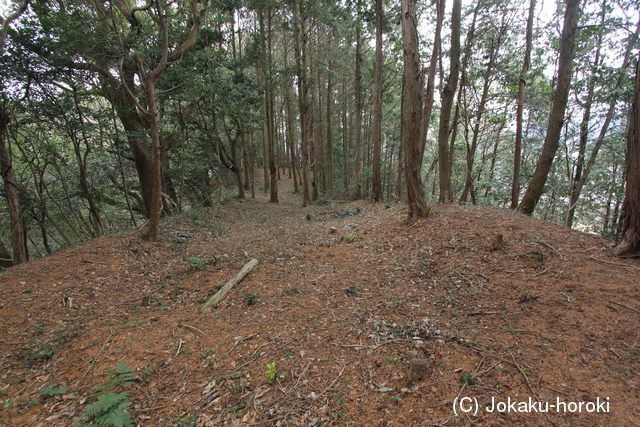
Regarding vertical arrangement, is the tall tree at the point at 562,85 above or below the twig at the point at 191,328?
above

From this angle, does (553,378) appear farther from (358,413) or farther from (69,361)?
(69,361)

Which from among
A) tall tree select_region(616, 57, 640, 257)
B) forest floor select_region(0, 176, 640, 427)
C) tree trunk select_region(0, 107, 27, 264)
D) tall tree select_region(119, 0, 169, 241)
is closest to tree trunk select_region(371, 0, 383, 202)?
forest floor select_region(0, 176, 640, 427)

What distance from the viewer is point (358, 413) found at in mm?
2121

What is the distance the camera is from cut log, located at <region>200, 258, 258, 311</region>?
4.11 metres

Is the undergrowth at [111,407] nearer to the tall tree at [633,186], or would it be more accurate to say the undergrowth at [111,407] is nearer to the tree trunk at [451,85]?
the tall tree at [633,186]

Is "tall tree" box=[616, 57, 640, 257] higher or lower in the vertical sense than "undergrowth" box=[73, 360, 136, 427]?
higher

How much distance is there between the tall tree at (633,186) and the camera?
3545 millimetres

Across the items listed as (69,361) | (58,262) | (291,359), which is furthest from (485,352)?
(58,262)

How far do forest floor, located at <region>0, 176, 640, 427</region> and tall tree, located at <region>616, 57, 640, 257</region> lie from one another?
263 mm

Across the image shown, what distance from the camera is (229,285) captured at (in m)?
4.48

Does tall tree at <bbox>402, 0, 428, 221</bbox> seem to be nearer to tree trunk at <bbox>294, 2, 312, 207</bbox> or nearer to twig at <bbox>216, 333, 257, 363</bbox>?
twig at <bbox>216, 333, 257, 363</bbox>

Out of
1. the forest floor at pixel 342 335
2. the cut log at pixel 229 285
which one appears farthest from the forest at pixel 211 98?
the cut log at pixel 229 285

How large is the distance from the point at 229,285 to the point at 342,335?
2217mm

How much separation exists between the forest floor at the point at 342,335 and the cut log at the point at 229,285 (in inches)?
5.0
